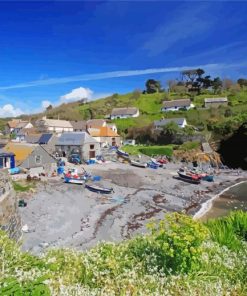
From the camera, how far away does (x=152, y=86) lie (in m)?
130

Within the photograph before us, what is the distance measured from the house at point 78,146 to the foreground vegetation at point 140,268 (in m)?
53.4

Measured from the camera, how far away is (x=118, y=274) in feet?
20.0

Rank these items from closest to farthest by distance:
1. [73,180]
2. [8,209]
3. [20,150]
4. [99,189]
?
1. [8,209]
2. [99,189]
3. [73,180]
4. [20,150]

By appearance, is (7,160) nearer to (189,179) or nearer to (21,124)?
(189,179)

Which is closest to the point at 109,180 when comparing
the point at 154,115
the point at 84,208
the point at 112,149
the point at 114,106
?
the point at 84,208

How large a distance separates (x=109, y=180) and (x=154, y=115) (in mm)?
58730

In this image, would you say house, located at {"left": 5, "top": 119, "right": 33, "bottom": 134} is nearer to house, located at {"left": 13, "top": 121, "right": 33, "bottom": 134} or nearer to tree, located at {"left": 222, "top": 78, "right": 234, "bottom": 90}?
house, located at {"left": 13, "top": 121, "right": 33, "bottom": 134}

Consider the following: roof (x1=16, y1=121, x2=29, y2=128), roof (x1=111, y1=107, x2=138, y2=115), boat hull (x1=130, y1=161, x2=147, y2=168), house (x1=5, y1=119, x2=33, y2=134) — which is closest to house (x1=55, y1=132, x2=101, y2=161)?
boat hull (x1=130, y1=161, x2=147, y2=168)

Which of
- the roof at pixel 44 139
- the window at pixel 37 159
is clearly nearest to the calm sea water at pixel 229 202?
the window at pixel 37 159

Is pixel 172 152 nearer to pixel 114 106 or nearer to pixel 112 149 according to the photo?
pixel 112 149

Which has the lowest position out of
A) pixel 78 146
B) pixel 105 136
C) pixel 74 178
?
pixel 74 178

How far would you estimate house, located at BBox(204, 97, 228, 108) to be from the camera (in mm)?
99644

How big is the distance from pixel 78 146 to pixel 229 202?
2989cm

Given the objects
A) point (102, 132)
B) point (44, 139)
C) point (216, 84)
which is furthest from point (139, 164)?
point (216, 84)
